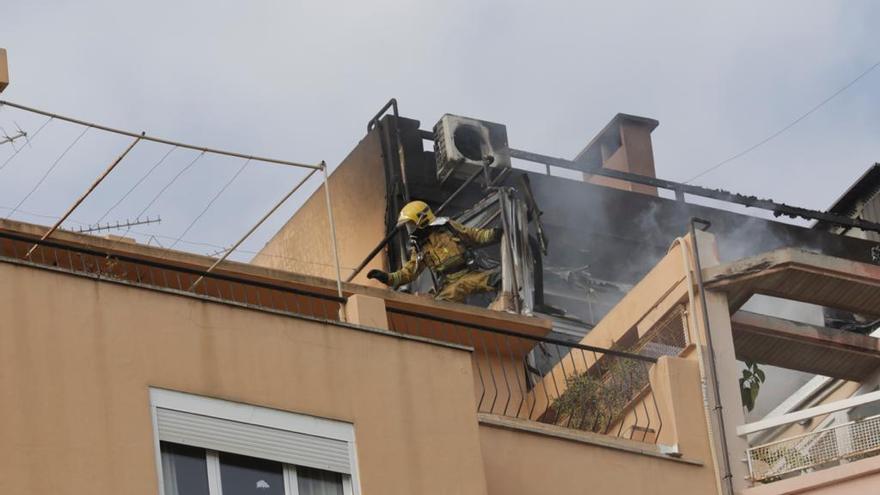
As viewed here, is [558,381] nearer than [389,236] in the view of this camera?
Yes

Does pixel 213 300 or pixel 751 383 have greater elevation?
pixel 751 383

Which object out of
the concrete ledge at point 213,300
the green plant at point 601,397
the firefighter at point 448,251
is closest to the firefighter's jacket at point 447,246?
the firefighter at point 448,251

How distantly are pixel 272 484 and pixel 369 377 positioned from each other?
4.74 ft

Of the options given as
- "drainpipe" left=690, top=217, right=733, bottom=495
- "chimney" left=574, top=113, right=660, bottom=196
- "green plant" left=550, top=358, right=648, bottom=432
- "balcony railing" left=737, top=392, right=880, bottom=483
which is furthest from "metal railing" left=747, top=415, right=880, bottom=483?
"chimney" left=574, top=113, right=660, bottom=196

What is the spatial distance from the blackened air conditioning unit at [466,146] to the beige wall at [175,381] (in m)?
9.81

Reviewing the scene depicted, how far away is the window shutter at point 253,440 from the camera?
15.1 meters

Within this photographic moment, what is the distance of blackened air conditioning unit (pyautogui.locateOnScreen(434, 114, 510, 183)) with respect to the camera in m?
26.8

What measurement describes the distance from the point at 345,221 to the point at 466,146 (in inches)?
75.6

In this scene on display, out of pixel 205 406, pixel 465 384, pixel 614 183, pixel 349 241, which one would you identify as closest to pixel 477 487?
pixel 465 384

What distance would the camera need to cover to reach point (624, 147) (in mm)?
33625

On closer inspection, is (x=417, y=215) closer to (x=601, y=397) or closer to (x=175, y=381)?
(x=601, y=397)

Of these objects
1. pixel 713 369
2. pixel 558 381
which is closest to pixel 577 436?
pixel 713 369

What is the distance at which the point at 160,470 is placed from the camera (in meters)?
14.8

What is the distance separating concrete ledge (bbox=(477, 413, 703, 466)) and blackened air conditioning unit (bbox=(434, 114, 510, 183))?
820 cm
